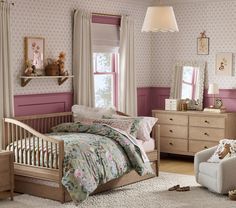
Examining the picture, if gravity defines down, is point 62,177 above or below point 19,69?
below

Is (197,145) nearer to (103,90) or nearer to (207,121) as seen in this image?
(207,121)

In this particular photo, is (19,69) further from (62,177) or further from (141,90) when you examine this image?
(141,90)

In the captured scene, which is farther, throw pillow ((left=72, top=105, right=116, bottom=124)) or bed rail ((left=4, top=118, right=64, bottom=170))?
throw pillow ((left=72, top=105, right=116, bottom=124))

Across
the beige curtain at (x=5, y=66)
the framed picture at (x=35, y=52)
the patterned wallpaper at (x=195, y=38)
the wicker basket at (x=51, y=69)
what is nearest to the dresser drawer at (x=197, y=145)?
the patterned wallpaper at (x=195, y=38)

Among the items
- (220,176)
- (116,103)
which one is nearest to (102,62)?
(116,103)

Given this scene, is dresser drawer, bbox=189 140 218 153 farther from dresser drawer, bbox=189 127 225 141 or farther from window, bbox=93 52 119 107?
window, bbox=93 52 119 107

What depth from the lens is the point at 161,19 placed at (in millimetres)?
5816

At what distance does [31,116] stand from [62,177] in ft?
4.07

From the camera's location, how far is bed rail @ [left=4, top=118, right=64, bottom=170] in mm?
5703

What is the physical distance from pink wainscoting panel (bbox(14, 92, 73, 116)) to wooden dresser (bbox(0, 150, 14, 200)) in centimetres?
86

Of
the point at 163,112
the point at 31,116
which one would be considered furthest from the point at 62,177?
the point at 163,112

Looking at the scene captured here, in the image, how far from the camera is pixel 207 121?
25.8 feet

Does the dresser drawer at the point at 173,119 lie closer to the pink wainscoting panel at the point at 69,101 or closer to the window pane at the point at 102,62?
the pink wainscoting panel at the point at 69,101

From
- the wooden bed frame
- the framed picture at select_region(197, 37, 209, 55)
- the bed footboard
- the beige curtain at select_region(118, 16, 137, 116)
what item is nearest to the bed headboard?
the wooden bed frame
